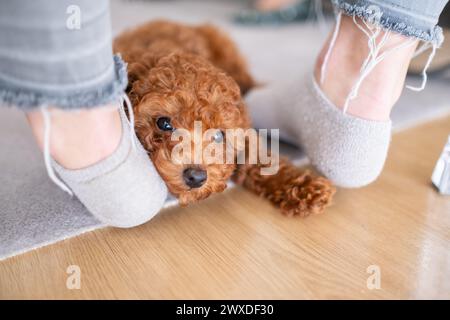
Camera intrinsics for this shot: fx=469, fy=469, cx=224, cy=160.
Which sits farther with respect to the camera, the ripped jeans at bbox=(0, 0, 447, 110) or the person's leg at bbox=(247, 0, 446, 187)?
the person's leg at bbox=(247, 0, 446, 187)

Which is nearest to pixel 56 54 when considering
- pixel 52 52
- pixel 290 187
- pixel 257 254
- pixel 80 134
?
pixel 52 52

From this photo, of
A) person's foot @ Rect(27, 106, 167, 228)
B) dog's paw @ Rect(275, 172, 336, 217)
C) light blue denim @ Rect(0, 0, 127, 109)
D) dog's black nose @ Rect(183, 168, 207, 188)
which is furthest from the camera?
dog's paw @ Rect(275, 172, 336, 217)

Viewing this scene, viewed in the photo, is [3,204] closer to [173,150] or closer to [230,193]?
[173,150]

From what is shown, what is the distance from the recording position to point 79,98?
0.78m

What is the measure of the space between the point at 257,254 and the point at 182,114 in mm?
335

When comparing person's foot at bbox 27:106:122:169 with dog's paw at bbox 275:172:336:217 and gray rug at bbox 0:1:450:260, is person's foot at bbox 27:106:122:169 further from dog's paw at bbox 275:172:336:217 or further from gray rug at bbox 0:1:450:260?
dog's paw at bbox 275:172:336:217

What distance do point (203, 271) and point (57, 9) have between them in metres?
0.54

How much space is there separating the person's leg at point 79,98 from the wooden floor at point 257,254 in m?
0.09

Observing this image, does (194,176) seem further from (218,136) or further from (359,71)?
(359,71)

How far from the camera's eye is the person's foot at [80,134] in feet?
2.67

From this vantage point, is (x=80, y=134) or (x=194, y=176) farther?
(x=194, y=176)

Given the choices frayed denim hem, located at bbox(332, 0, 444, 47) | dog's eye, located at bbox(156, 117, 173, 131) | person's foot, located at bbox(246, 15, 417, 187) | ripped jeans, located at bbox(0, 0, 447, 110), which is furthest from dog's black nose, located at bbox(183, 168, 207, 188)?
frayed denim hem, located at bbox(332, 0, 444, 47)

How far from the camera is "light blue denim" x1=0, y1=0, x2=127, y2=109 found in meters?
0.72
